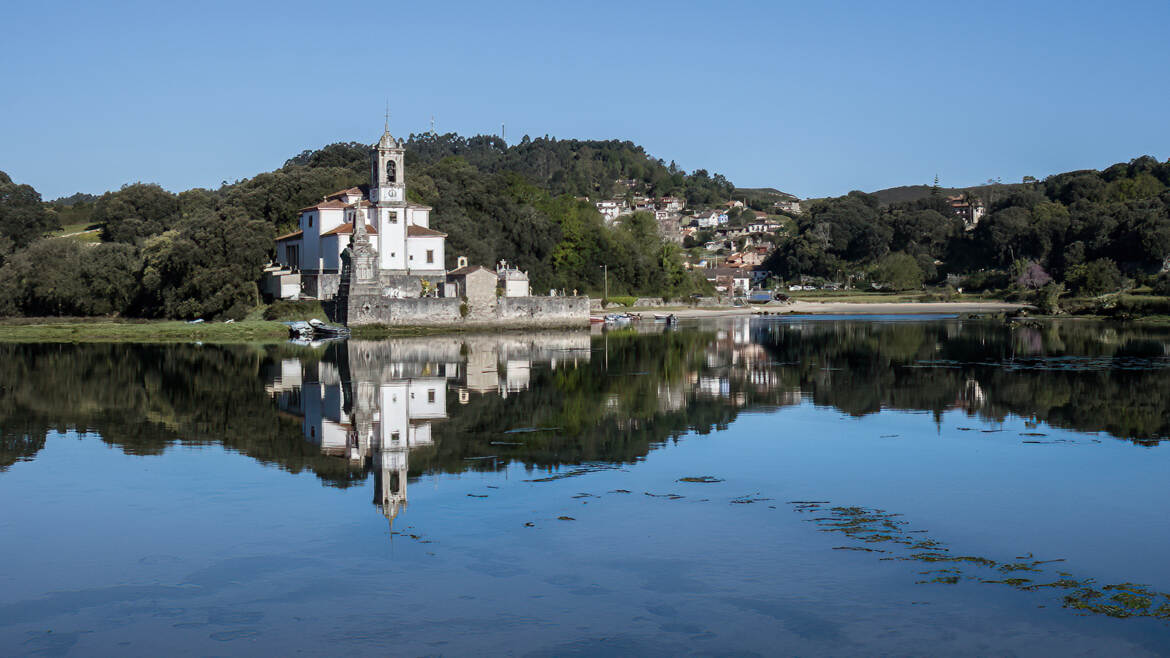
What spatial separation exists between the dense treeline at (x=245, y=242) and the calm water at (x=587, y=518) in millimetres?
35082

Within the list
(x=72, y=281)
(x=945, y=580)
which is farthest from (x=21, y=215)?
(x=945, y=580)

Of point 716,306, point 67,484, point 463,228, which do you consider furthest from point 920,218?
point 67,484

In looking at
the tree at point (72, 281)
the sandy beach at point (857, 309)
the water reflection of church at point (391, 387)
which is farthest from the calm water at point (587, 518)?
the sandy beach at point (857, 309)

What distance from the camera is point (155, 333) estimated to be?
52531 millimetres

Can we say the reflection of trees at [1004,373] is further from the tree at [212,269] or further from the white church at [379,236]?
the tree at [212,269]

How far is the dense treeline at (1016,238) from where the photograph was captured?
87.5 meters

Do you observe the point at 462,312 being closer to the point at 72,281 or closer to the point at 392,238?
the point at 392,238

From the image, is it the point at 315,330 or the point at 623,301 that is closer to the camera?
the point at 315,330

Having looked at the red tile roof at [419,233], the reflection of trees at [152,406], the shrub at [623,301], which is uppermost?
the red tile roof at [419,233]

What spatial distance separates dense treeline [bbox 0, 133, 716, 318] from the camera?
199ft

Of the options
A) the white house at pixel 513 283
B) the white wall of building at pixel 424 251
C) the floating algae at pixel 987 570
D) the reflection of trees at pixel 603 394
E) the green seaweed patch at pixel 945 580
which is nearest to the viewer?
the floating algae at pixel 987 570

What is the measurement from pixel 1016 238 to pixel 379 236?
78167mm

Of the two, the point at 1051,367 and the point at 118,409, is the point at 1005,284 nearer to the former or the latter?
the point at 1051,367

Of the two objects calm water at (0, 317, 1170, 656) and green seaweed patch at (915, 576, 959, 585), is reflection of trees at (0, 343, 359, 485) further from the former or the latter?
green seaweed patch at (915, 576, 959, 585)
